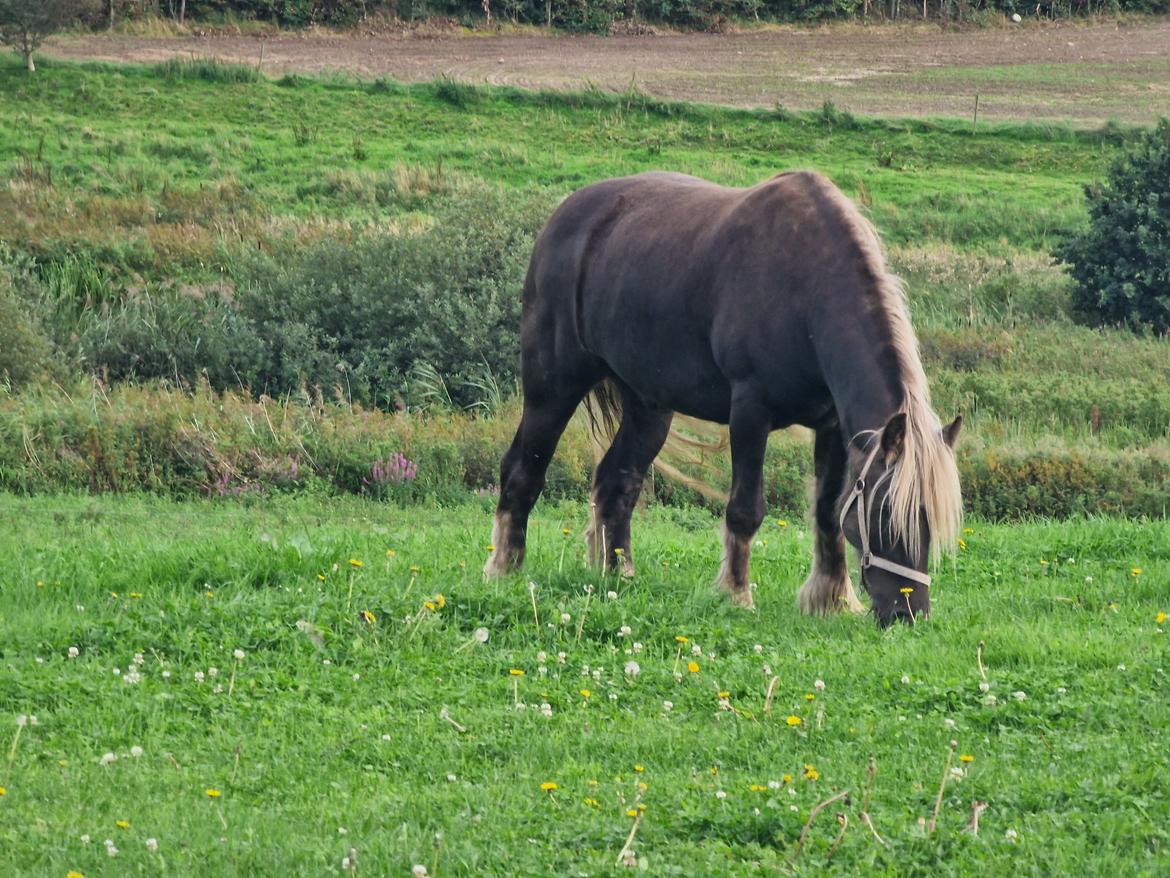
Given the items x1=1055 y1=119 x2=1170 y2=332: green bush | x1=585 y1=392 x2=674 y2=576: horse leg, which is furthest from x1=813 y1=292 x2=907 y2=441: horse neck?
x1=1055 y1=119 x2=1170 y2=332: green bush

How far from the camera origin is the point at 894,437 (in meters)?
6.71

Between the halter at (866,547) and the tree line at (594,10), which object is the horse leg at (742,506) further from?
the tree line at (594,10)

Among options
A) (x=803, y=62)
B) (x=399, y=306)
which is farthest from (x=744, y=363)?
(x=803, y=62)

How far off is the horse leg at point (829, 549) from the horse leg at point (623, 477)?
137cm

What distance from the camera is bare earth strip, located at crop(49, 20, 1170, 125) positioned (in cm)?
3972

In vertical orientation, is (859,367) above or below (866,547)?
above

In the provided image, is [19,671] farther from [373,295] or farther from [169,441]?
[373,295]

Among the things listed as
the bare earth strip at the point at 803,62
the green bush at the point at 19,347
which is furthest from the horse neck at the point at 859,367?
the bare earth strip at the point at 803,62

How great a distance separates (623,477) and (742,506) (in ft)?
4.39

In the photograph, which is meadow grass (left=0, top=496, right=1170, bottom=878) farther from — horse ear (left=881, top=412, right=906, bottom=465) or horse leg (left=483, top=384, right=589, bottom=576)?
horse ear (left=881, top=412, right=906, bottom=465)

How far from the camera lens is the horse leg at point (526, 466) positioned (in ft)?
29.9

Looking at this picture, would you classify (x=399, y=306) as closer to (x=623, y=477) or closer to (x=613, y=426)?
(x=613, y=426)

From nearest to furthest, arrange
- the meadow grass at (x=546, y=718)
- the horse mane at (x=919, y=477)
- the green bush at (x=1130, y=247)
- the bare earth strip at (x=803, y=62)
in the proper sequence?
the meadow grass at (x=546, y=718) → the horse mane at (x=919, y=477) → the green bush at (x=1130, y=247) → the bare earth strip at (x=803, y=62)

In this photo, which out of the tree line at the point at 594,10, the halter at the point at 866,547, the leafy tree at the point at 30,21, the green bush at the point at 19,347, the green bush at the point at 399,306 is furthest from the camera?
the tree line at the point at 594,10
